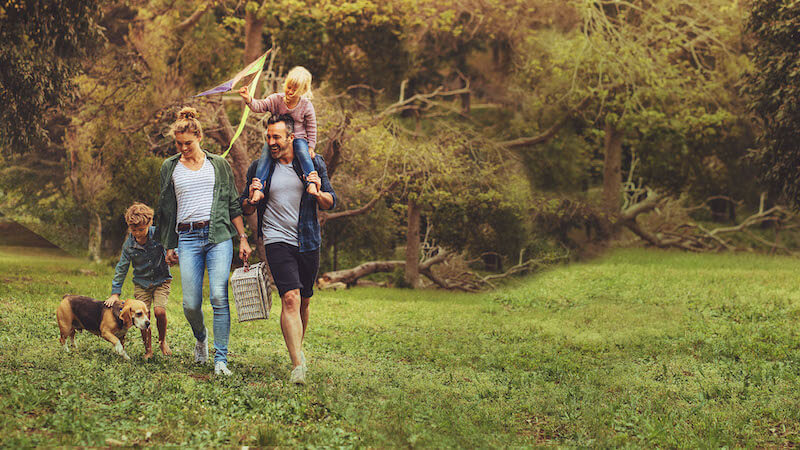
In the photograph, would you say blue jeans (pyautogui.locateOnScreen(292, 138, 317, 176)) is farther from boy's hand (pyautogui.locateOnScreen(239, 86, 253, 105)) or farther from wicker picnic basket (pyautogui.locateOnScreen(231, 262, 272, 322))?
wicker picnic basket (pyautogui.locateOnScreen(231, 262, 272, 322))

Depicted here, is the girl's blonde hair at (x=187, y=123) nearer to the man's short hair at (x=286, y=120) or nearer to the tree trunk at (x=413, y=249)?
the man's short hair at (x=286, y=120)

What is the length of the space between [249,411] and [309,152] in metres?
2.28

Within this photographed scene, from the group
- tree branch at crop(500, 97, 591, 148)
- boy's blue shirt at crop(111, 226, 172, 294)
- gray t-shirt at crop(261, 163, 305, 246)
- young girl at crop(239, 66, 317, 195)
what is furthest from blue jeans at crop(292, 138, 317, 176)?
tree branch at crop(500, 97, 591, 148)

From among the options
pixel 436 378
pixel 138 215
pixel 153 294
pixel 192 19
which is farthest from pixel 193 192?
pixel 192 19

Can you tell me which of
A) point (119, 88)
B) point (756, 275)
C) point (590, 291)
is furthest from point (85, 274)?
point (756, 275)

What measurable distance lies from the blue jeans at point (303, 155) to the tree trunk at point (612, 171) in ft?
64.9

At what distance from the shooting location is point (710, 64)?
24906mm

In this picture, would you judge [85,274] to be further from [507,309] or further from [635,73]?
[635,73]

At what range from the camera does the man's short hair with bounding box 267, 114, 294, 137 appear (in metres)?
6.46

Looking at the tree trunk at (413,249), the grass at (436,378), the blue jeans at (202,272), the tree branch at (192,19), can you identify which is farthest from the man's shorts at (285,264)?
the tree trunk at (413,249)

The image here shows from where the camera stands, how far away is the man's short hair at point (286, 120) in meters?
6.46

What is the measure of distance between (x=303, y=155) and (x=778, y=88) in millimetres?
11566

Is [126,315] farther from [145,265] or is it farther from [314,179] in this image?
[314,179]

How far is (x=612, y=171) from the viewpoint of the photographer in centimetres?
2514
